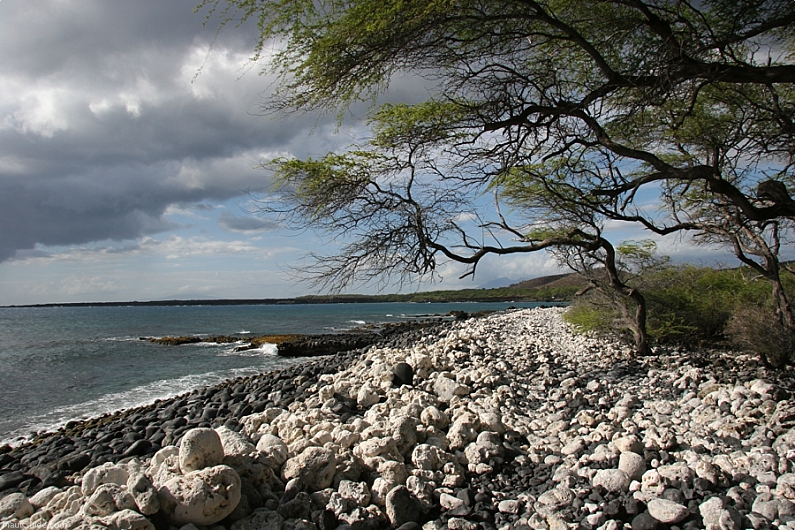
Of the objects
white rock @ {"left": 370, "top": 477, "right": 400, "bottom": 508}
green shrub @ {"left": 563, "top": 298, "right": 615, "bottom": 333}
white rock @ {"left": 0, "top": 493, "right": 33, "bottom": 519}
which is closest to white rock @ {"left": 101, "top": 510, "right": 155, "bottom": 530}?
white rock @ {"left": 0, "top": 493, "right": 33, "bottom": 519}

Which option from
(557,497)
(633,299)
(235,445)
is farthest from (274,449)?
(633,299)

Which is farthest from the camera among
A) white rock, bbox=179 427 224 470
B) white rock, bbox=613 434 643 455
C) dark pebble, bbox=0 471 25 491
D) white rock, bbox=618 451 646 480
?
dark pebble, bbox=0 471 25 491

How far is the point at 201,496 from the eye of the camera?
12.0ft

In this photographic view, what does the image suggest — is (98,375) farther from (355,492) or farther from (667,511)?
(667,511)

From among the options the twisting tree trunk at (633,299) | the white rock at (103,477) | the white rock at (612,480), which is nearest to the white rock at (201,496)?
the white rock at (103,477)

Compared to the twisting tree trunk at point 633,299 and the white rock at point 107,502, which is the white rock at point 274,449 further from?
the twisting tree trunk at point 633,299

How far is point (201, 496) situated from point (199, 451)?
1.83 feet

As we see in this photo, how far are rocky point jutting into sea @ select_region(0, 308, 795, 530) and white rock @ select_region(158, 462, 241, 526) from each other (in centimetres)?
1

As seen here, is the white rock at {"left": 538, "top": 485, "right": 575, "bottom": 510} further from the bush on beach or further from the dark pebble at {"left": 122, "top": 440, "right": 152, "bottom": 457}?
the bush on beach

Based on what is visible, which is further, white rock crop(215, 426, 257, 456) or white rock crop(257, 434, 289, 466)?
white rock crop(257, 434, 289, 466)

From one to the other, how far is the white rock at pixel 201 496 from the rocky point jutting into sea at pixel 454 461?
0.01 metres

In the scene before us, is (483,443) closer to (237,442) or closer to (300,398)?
(237,442)

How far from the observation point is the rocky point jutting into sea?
370 centimetres

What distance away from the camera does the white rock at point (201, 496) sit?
3619 mm
